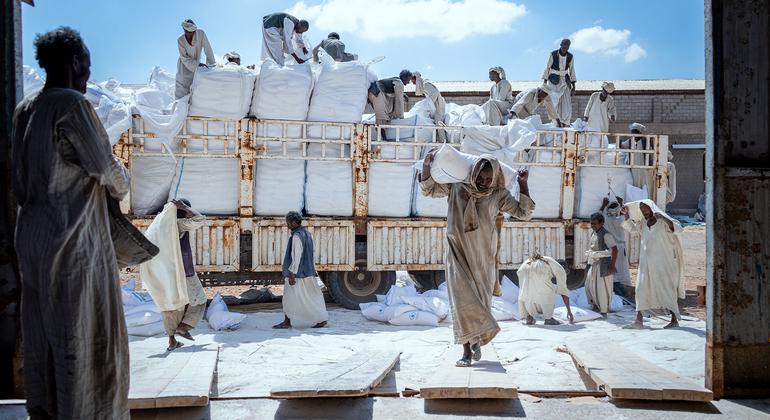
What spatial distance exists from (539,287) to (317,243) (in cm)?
276

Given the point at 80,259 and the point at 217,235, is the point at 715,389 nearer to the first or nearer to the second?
the point at 80,259

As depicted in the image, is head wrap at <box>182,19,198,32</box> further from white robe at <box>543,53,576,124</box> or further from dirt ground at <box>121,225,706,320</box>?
white robe at <box>543,53,576,124</box>

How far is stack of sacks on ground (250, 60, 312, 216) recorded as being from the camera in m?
8.08

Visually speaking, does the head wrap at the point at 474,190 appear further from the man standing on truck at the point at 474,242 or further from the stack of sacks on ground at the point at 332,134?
the stack of sacks on ground at the point at 332,134

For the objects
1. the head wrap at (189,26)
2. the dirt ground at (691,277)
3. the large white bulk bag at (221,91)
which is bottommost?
the dirt ground at (691,277)

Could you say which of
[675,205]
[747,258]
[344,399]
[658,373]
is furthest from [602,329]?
[675,205]

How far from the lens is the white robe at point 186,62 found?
825 cm

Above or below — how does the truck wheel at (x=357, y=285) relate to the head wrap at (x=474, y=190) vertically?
below

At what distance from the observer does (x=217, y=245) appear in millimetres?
7945

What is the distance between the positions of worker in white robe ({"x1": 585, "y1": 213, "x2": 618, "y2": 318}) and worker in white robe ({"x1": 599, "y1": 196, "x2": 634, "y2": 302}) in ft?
3.31

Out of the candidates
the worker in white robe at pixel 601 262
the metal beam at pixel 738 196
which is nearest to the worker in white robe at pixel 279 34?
the worker in white robe at pixel 601 262

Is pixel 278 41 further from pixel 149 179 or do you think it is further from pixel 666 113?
pixel 666 113

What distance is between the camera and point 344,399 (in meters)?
3.95

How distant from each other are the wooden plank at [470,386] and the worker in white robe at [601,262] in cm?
406
